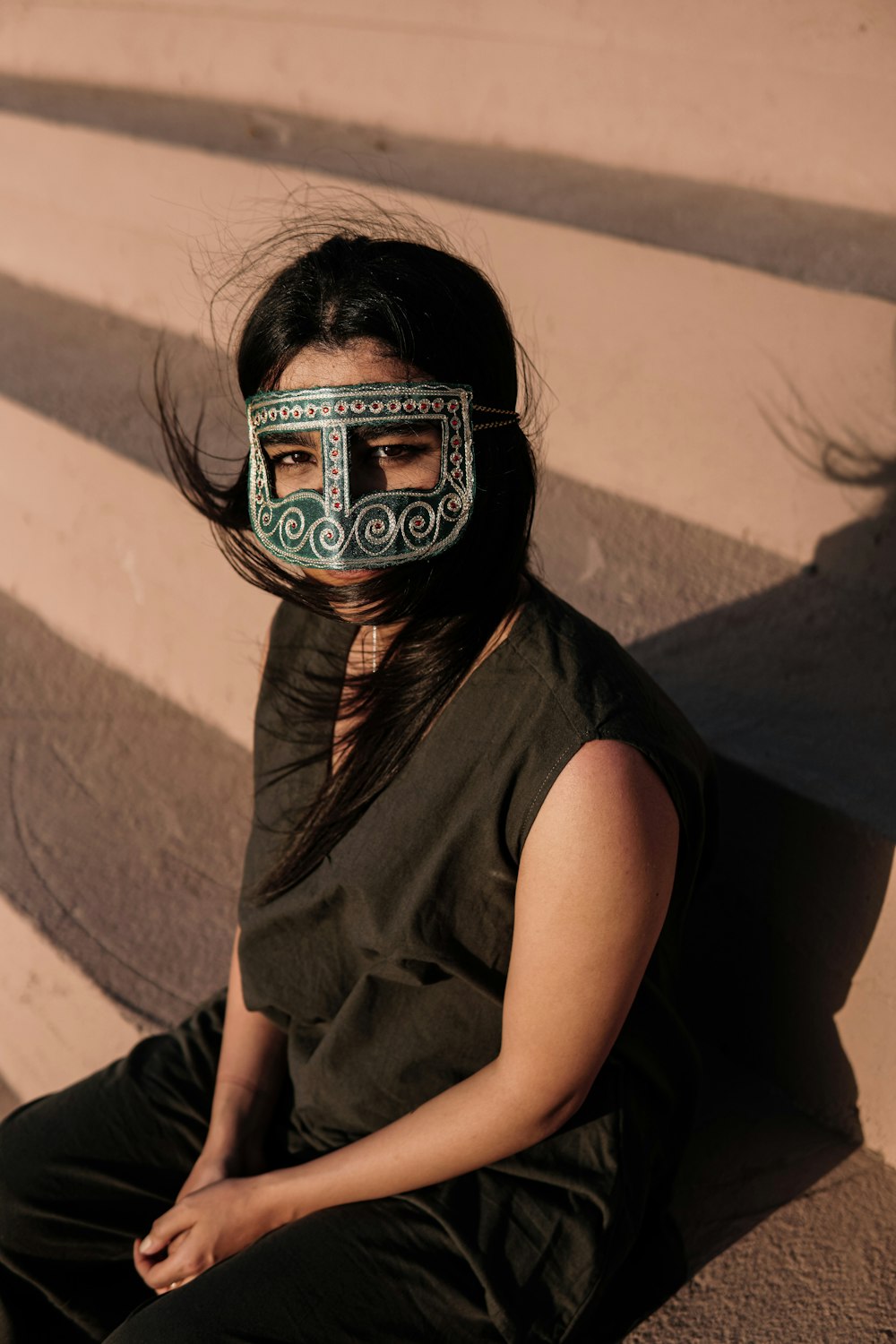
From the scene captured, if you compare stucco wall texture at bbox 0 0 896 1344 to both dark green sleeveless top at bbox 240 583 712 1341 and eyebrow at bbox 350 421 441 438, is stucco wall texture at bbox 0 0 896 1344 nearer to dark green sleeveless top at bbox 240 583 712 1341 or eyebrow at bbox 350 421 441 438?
dark green sleeveless top at bbox 240 583 712 1341

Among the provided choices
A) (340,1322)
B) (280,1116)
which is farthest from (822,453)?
→ (340,1322)

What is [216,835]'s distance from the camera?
8.54 ft

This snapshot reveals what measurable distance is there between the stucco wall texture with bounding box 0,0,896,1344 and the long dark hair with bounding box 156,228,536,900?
62 cm

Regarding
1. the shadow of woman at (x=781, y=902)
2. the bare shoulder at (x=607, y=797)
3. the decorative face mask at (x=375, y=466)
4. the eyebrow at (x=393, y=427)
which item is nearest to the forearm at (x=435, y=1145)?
the bare shoulder at (x=607, y=797)

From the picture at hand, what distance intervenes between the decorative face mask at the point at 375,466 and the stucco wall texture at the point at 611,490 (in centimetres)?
74

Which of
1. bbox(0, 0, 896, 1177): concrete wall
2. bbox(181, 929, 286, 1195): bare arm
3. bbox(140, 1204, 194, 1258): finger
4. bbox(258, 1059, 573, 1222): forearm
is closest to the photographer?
bbox(258, 1059, 573, 1222): forearm

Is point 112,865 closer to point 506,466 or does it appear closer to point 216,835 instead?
point 216,835

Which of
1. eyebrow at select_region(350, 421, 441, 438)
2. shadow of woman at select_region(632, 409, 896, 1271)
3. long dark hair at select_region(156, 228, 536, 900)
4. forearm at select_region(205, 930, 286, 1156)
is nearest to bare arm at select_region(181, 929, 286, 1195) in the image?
forearm at select_region(205, 930, 286, 1156)

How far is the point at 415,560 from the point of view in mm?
1395

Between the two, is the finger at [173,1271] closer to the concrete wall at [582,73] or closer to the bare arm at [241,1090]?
the bare arm at [241,1090]

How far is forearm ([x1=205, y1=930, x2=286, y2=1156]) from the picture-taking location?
5.42 ft

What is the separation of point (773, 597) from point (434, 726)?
1.12 m

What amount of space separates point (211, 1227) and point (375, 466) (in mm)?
954

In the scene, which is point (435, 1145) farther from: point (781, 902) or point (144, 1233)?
point (781, 902)
